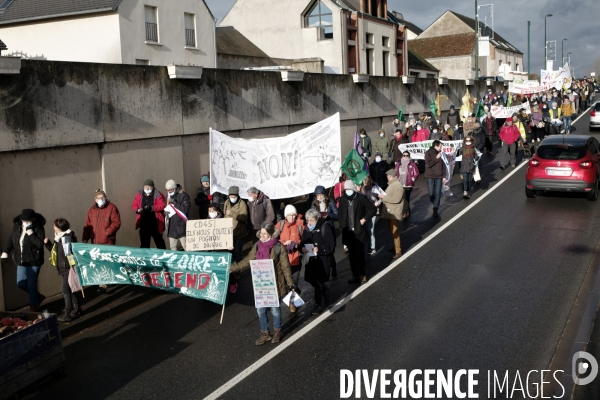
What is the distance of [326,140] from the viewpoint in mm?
15672

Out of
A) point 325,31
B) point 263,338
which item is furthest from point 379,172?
point 325,31

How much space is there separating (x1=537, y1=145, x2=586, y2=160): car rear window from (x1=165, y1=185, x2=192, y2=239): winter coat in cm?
991

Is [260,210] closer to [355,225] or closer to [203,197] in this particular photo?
[355,225]

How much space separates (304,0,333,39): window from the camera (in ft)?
146

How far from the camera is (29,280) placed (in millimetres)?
10445

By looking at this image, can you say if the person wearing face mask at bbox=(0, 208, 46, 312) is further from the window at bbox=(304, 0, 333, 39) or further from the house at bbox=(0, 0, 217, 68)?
the window at bbox=(304, 0, 333, 39)

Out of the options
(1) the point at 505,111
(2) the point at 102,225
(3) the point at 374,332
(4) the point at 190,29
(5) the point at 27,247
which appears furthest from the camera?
(4) the point at 190,29

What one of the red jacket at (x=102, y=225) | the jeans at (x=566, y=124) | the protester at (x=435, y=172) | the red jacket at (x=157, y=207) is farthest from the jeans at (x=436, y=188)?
the jeans at (x=566, y=124)

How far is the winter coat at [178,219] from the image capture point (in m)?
12.5

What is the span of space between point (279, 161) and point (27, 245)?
20.4ft

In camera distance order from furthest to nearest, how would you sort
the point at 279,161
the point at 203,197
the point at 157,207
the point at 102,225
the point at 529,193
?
the point at 529,193, the point at 279,161, the point at 203,197, the point at 157,207, the point at 102,225

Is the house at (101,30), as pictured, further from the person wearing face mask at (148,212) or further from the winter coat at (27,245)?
the winter coat at (27,245)

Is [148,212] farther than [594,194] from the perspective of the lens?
No

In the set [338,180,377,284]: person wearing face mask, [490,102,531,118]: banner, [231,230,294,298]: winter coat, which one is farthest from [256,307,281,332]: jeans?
[490,102,531,118]: banner
